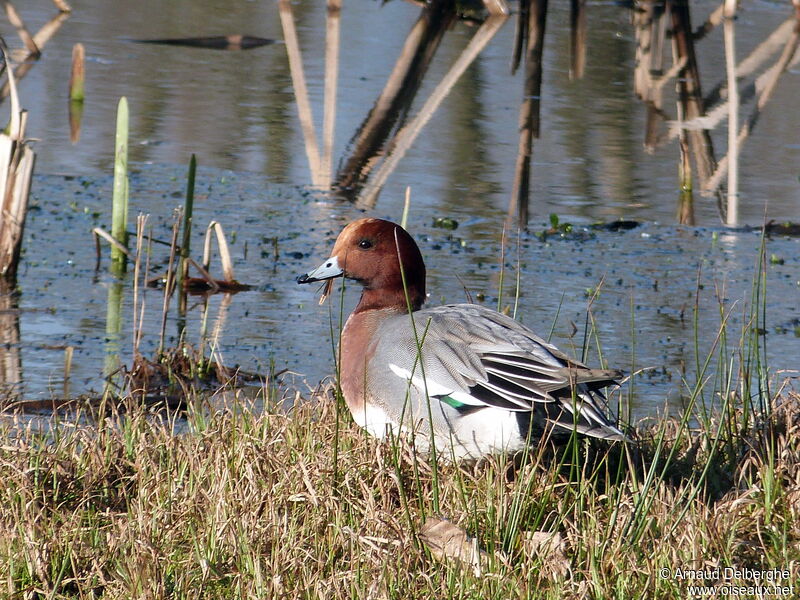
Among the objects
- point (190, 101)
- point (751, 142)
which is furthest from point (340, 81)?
point (751, 142)

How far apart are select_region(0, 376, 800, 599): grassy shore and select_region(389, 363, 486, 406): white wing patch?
0.19 meters

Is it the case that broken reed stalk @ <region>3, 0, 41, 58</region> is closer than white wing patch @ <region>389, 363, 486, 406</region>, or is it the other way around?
white wing patch @ <region>389, 363, 486, 406</region>

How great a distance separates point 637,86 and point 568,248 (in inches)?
203

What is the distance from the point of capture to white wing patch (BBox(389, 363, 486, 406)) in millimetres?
3322

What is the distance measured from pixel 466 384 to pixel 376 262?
850 mm

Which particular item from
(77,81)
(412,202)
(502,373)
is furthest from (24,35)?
(502,373)

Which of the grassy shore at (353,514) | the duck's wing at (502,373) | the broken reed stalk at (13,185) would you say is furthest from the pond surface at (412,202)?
the grassy shore at (353,514)

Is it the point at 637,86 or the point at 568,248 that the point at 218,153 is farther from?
the point at 637,86

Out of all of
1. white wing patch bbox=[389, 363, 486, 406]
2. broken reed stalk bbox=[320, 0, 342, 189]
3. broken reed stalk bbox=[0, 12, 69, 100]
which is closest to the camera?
white wing patch bbox=[389, 363, 486, 406]

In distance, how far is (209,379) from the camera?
16.2ft

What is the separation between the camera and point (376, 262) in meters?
4.06

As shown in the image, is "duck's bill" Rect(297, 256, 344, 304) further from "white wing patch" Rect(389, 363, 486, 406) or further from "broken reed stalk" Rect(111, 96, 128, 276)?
"broken reed stalk" Rect(111, 96, 128, 276)

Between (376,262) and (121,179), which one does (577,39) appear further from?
(376,262)

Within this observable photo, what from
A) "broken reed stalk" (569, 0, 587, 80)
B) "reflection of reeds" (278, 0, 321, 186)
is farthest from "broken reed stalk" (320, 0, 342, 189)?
"broken reed stalk" (569, 0, 587, 80)
